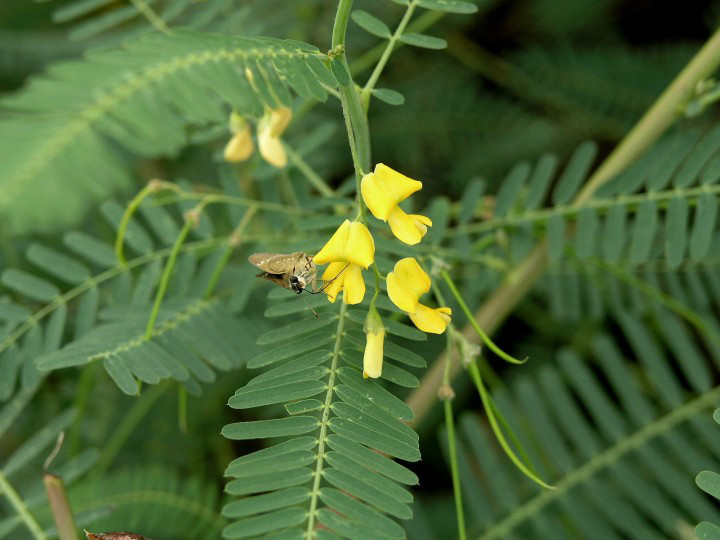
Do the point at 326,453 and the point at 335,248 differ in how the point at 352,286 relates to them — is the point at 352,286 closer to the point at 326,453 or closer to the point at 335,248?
the point at 335,248

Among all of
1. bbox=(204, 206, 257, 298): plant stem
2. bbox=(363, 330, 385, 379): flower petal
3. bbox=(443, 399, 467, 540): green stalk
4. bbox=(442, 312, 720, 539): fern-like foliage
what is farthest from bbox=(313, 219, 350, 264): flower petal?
bbox=(442, 312, 720, 539): fern-like foliage

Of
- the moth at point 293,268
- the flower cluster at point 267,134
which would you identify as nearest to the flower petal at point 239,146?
the flower cluster at point 267,134

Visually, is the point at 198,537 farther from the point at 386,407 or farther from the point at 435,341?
the point at 386,407

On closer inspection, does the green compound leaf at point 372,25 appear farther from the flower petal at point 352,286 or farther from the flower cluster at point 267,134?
the flower petal at point 352,286

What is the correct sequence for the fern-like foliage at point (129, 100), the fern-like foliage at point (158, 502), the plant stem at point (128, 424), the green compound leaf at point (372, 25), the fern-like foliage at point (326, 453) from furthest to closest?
the plant stem at point (128, 424) < the fern-like foliage at point (158, 502) < the green compound leaf at point (372, 25) < the fern-like foliage at point (129, 100) < the fern-like foliage at point (326, 453)

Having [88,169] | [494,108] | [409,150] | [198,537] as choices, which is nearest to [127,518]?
[198,537]

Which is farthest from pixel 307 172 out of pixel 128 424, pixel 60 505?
pixel 128 424
